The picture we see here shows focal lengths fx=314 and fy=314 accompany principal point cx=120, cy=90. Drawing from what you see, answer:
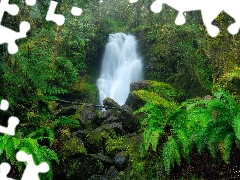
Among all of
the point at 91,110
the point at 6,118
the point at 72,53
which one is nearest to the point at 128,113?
the point at 91,110

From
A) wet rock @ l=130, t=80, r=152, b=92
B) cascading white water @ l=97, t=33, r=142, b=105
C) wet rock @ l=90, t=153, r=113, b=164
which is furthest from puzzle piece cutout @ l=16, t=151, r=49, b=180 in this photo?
cascading white water @ l=97, t=33, r=142, b=105

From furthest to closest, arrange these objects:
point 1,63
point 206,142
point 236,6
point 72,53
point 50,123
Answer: point 72,53 < point 50,123 < point 1,63 < point 206,142 < point 236,6

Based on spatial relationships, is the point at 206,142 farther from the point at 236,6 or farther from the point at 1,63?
the point at 1,63

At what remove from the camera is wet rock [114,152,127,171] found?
225 inches

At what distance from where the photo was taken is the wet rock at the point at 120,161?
5.71 meters

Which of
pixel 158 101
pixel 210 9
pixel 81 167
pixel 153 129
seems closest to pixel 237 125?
pixel 153 129

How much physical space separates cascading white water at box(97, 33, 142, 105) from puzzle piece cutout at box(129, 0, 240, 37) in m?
13.9

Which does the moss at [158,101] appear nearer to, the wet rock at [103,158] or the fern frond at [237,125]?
the wet rock at [103,158]

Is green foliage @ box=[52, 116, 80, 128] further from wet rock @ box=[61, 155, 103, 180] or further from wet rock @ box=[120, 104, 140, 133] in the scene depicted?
wet rock @ box=[120, 104, 140, 133]

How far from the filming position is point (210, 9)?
2.98m

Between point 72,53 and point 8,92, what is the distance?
9171mm

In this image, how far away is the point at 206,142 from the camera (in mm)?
4117

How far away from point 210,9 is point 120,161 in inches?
141

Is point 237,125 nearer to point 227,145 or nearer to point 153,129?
point 227,145
